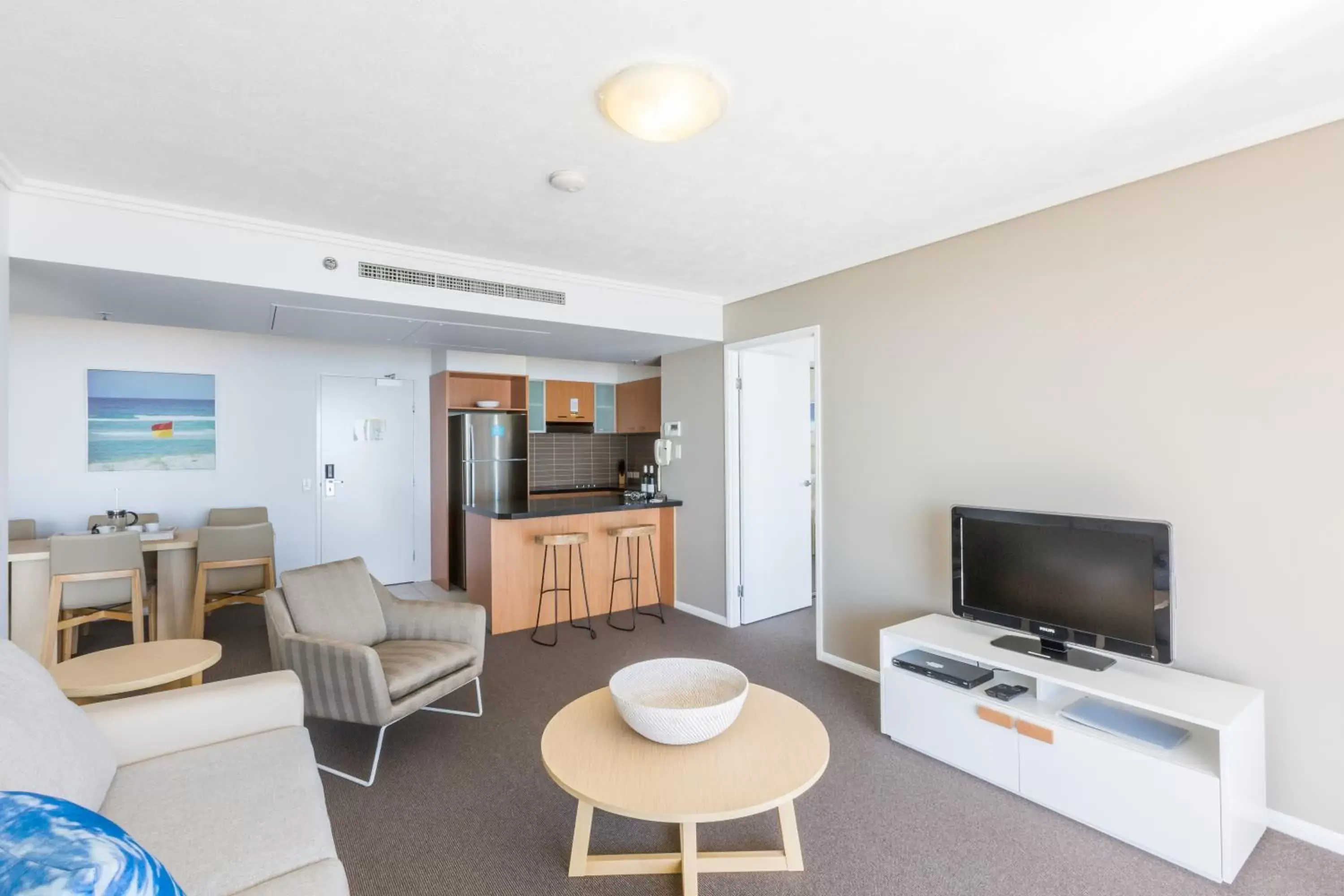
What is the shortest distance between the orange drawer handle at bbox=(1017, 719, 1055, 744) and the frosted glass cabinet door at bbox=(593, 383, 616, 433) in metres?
5.38

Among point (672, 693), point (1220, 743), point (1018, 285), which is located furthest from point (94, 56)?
point (1220, 743)

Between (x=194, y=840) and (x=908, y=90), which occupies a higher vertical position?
(x=908, y=90)

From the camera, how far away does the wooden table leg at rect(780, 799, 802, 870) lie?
2057mm

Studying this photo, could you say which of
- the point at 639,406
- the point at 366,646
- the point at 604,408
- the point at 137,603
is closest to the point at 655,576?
the point at 639,406

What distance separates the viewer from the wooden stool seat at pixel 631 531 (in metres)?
4.80

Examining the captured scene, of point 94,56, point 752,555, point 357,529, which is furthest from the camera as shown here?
point 357,529

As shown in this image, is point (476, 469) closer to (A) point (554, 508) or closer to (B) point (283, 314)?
(A) point (554, 508)

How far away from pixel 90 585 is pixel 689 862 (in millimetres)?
3942

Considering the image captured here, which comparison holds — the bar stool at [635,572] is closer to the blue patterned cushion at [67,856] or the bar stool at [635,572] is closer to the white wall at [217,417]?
the white wall at [217,417]

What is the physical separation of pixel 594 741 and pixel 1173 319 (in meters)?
2.65

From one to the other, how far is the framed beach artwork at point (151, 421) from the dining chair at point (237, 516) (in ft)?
1.41

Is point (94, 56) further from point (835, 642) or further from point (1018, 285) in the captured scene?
point (835, 642)

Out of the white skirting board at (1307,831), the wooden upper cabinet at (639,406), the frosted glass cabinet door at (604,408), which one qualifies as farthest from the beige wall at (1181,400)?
the frosted glass cabinet door at (604,408)

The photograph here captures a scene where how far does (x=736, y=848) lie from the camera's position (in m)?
2.16
